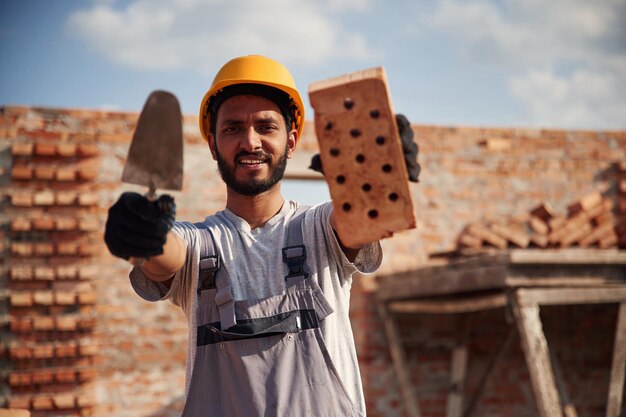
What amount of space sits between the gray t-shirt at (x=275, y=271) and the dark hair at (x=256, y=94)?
1.06ft

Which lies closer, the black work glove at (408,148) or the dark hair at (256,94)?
the black work glove at (408,148)

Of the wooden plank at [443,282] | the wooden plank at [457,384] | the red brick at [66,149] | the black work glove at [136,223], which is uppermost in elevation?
the red brick at [66,149]

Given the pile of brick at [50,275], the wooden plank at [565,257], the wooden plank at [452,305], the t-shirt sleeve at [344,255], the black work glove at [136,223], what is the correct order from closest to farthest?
1. the black work glove at [136,223]
2. the t-shirt sleeve at [344,255]
3. the wooden plank at [565,257]
4. the wooden plank at [452,305]
5. the pile of brick at [50,275]

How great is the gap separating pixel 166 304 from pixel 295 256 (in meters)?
4.89

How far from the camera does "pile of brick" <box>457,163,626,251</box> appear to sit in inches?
261

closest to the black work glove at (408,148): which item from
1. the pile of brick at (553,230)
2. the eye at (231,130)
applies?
the eye at (231,130)

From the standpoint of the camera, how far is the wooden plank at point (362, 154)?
1.80 m

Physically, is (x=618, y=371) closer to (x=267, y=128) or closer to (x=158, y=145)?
(x=267, y=128)

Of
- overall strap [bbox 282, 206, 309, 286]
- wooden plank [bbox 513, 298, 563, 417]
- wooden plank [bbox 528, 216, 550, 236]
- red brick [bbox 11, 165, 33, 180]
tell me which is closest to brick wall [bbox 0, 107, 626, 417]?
red brick [bbox 11, 165, 33, 180]

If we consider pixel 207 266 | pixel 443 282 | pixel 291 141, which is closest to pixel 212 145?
pixel 291 141

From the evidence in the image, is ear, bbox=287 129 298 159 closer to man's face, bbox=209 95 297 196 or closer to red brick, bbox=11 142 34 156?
man's face, bbox=209 95 297 196

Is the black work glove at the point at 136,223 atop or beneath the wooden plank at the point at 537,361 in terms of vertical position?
atop

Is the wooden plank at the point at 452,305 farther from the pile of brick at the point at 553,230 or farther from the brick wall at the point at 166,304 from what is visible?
the pile of brick at the point at 553,230

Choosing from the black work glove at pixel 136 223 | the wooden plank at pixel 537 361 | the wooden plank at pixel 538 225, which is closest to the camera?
the black work glove at pixel 136 223
